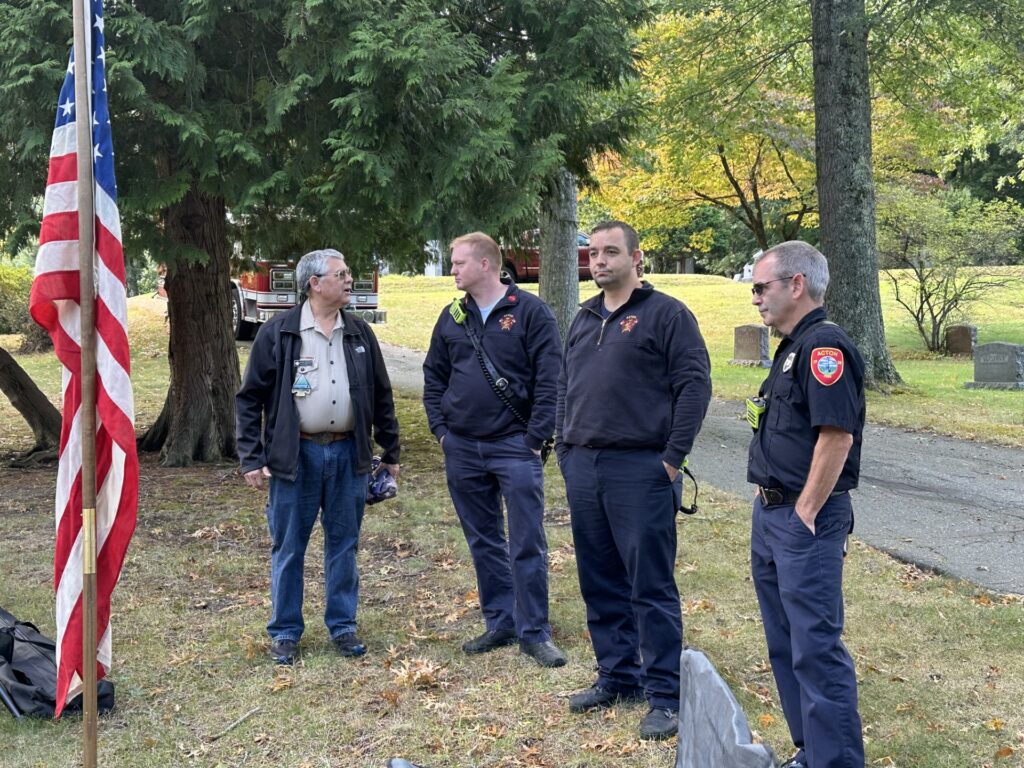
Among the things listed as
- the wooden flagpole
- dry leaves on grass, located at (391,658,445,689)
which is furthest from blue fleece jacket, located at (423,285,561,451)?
the wooden flagpole

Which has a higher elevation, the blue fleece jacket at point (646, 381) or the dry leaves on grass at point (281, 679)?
the blue fleece jacket at point (646, 381)

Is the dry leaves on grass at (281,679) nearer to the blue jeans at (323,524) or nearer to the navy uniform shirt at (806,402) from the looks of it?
the blue jeans at (323,524)

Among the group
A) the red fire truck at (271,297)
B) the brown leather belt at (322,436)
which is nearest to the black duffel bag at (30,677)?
the brown leather belt at (322,436)

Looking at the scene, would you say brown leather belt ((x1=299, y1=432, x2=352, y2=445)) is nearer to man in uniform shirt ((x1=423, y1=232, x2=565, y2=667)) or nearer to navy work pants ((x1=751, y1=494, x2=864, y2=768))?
man in uniform shirt ((x1=423, y1=232, x2=565, y2=667))

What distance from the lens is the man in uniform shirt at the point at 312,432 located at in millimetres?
5324

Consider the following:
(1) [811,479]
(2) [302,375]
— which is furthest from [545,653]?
(1) [811,479]

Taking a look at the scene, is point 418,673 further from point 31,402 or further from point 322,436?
point 31,402

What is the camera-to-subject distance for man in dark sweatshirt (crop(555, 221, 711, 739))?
175 inches

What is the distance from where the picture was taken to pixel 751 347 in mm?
21438

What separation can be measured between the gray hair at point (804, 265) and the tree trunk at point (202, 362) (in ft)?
26.8

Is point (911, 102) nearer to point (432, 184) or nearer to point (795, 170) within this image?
point (795, 170)

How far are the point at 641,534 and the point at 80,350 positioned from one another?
239 cm

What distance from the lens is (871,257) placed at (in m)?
15.9

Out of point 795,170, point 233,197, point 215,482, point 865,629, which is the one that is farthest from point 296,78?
point 795,170
